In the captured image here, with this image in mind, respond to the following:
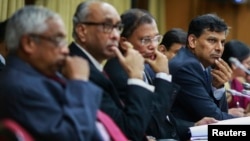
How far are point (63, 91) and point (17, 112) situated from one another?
0.19 metres

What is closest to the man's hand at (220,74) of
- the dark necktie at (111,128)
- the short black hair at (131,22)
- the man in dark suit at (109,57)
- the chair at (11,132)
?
the short black hair at (131,22)

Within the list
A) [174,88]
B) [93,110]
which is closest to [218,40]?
[174,88]

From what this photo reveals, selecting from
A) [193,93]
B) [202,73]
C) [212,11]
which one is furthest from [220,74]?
[212,11]

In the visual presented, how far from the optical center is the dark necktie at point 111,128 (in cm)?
206

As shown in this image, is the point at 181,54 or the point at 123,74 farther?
the point at 181,54

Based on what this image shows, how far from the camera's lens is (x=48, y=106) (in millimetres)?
1861

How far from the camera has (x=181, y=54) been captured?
10.6ft

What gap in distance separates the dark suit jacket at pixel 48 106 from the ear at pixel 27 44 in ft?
0.22

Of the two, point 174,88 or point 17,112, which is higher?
point 17,112

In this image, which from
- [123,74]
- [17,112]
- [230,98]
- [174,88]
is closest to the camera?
[17,112]

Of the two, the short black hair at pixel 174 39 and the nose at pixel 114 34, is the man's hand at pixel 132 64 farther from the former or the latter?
the short black hair at pixel 174 39

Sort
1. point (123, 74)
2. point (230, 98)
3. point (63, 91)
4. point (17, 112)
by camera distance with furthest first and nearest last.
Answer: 1. point (230, 98)
2. point (123, 74)
3. point (63, 91)
4. point (17, 112)

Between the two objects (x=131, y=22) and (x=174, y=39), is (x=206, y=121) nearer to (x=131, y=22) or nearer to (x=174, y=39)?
(x=131, y=22)

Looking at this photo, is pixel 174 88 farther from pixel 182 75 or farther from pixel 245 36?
pixel 245 36
